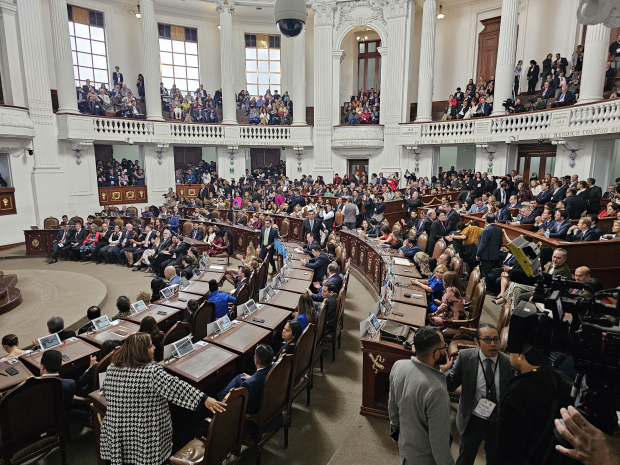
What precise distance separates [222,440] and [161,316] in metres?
2.94

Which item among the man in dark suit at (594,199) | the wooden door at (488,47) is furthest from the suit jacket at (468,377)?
the wooden door at (488,47)

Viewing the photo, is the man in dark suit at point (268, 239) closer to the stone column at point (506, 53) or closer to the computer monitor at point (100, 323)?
the computer monitor at point (100, 323)

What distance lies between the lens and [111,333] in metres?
4.95

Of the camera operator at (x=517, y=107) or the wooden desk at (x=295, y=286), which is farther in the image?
the camera operator at (x=517, y=107)

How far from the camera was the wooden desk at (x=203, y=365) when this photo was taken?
3.70m

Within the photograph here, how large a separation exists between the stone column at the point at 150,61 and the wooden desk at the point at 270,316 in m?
15.8

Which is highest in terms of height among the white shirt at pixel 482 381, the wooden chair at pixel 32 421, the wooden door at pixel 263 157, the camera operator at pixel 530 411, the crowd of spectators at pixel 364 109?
the crowd of spectators at pixel 364 109

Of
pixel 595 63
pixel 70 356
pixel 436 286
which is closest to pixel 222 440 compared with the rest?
pixel 70 356

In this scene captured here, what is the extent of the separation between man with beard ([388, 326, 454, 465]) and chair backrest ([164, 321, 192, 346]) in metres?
3.19

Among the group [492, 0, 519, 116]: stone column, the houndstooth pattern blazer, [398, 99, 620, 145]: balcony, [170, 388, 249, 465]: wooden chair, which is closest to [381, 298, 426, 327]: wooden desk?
[170, 388, 249, 465]: wooden chair

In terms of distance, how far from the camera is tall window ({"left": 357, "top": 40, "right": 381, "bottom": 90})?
21594 mm

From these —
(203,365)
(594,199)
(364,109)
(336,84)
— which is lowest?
(203,365)

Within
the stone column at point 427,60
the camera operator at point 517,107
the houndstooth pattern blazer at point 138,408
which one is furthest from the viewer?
the stone column at point 427,60

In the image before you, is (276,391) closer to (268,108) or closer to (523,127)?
(523,127)
